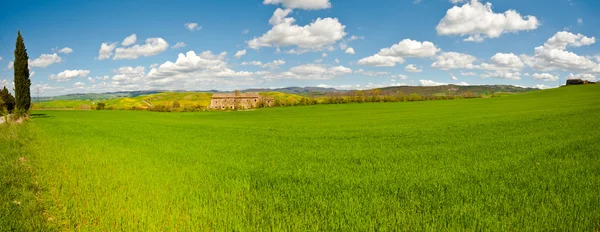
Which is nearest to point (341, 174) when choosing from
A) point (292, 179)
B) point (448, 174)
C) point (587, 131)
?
point (292, 179)

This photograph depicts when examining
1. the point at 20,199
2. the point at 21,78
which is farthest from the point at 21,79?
the point at 20,199

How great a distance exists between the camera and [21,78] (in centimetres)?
4419

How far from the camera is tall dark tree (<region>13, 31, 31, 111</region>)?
43750 mm

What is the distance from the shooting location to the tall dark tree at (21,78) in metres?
43.8

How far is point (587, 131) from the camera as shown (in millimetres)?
17156

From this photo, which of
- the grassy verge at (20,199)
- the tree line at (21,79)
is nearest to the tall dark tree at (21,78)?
the tree line at (21,79)

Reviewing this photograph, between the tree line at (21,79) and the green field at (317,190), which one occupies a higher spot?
the tree line at (21,79)

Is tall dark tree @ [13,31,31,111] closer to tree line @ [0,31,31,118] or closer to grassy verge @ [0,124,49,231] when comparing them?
tree line @ [0,31,31,118]

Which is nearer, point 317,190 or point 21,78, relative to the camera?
point 317,190

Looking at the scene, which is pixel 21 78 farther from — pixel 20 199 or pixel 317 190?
pixel 317 190

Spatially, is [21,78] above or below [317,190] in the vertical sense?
above

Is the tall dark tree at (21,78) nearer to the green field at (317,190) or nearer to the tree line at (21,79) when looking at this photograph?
the tree line at (21,79)

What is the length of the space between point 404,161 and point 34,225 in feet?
35.5

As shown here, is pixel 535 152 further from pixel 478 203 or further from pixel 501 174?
pixel 478 203
